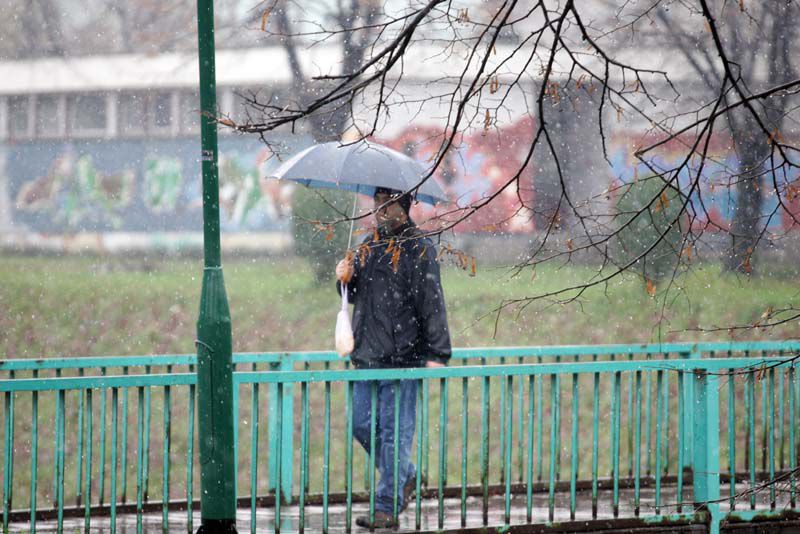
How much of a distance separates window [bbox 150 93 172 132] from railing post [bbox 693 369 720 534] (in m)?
19.0

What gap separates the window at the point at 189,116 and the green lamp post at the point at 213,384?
18257 mm

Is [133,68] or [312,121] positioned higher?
[133,68]

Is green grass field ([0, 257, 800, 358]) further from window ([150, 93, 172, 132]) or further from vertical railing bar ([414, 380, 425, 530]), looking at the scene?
vertical railing bar ([414, 380, 425, 530])

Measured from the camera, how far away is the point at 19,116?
24.3 metres

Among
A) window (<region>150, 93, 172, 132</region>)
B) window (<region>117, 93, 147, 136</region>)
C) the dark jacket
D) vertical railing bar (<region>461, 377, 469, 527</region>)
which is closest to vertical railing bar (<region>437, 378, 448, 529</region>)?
vertical railing bar (<region>461, 377, 469, 527</region>)

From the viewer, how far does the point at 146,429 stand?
22.3 ft

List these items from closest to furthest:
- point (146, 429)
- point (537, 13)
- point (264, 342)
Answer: point (146, 429)
point (264, 342)
point (537, 13)

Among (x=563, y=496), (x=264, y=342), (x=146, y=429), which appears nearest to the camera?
(x=146, y=429)

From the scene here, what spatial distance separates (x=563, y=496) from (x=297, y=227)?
1321cm

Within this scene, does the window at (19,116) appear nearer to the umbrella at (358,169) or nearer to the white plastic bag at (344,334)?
the umbrella at (358,169)

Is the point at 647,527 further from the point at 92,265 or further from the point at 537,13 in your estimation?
the point at 537,13

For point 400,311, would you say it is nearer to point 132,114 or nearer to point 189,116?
point 189,116

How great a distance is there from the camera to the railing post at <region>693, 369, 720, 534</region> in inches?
245

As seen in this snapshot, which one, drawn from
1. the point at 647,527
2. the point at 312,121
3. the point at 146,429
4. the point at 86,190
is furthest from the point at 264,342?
the point at 647,527
